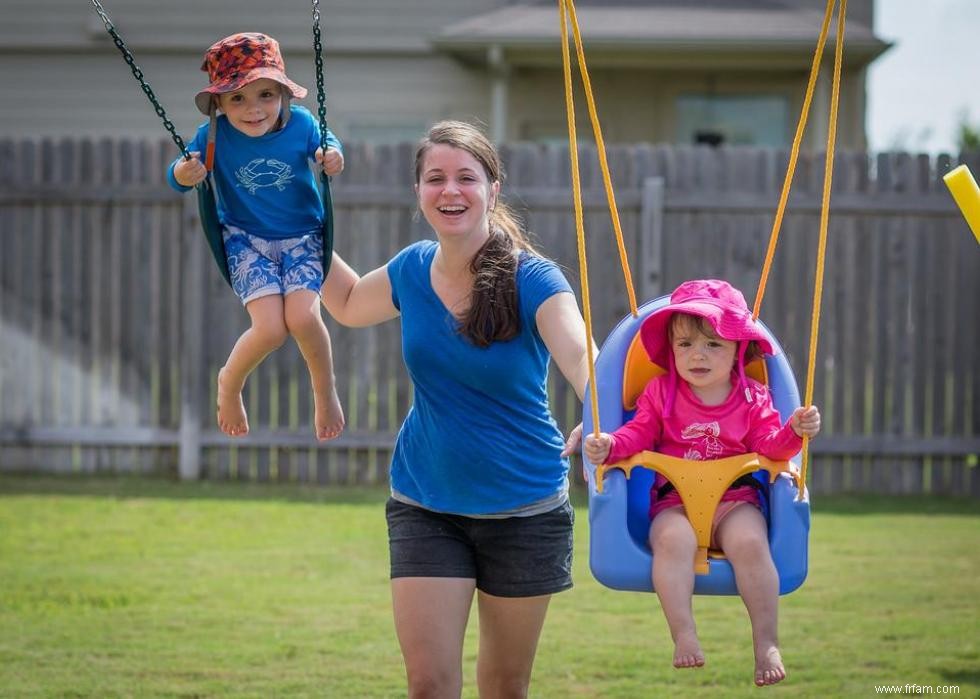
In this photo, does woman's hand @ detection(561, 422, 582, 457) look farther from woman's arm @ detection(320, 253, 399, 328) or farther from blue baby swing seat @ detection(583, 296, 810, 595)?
woman's arm @ detection(320, 253, 399, 328)

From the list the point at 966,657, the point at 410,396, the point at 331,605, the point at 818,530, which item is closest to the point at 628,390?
the point at 966,657

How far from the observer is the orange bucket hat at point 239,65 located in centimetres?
373

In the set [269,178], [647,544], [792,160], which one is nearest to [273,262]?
[269,178]

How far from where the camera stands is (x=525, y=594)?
367 centimetres

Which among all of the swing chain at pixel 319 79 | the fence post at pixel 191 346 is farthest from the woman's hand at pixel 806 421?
the fence post at pixel 191 346

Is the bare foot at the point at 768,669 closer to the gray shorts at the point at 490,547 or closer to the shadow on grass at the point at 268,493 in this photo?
the gray shorts at the point at 490,547

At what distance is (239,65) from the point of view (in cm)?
375

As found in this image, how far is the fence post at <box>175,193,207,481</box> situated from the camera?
31.2ft

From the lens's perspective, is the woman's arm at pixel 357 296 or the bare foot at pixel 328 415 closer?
the woman's arm at pixel 357 296

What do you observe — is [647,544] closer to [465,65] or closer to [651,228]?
[651,228]

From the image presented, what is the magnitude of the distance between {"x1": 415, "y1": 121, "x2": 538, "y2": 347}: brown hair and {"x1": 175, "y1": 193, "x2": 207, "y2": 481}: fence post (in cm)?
599

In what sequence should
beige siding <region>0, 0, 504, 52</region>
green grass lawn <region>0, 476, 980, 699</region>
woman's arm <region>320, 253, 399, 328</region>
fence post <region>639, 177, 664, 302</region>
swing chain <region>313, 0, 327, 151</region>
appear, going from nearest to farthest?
swing chain <region>313, 0, 327, 151</region>
woman's arm <region>320, 253, 399, 328</region>
green grass lawn <region>0, 476, 980, 699</region>
fence post <region>639, 177, 664, 302</region>
beige siding <region>0, 0, 504, 52</region>

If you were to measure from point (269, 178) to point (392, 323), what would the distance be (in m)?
5.64

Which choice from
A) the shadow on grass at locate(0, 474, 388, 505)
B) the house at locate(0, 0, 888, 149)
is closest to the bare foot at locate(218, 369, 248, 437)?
the shadow on grass at locate(0, 474, 388, 505)
